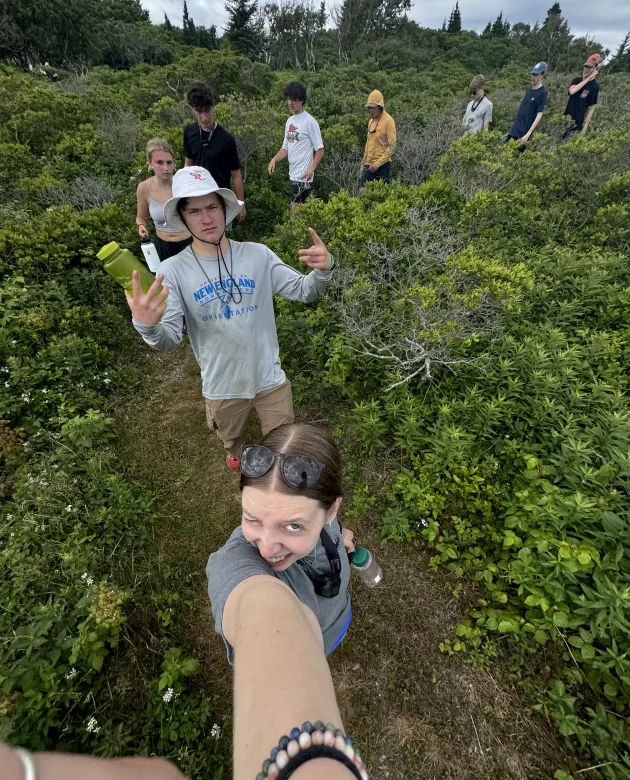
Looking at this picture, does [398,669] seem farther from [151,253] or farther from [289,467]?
[151,253]

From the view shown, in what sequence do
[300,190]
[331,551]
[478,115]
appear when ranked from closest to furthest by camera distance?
[331,551], [300,190], [478,115]

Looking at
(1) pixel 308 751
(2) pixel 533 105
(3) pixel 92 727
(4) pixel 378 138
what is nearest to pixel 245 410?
(3) pixel 92 727

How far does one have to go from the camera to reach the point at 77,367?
14.3 feet

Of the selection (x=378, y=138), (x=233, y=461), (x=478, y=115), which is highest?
(x=478, y=115)

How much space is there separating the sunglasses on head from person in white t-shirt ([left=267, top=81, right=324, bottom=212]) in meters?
5.44

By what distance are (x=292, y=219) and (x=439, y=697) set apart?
17.2 ft

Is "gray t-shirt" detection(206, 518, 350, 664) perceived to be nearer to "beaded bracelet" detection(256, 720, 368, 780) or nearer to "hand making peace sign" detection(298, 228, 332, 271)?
"beaded bracelet" detection(256, 720, 368, 780)

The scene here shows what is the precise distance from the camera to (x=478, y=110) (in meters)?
7.18

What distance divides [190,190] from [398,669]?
3.46m

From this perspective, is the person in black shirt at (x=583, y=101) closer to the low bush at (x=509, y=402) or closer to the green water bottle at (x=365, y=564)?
the low bush at (x=509, y=402)

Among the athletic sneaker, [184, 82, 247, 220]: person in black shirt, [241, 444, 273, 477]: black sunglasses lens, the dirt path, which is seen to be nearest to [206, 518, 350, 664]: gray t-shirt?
[241, 444, 273, 477]: black sunglasses lens

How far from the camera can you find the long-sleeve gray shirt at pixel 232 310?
2.43 meters

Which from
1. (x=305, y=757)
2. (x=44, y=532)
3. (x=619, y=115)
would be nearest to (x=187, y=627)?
(x=44, y=532)

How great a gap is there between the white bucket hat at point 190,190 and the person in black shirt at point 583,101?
8252 mm
